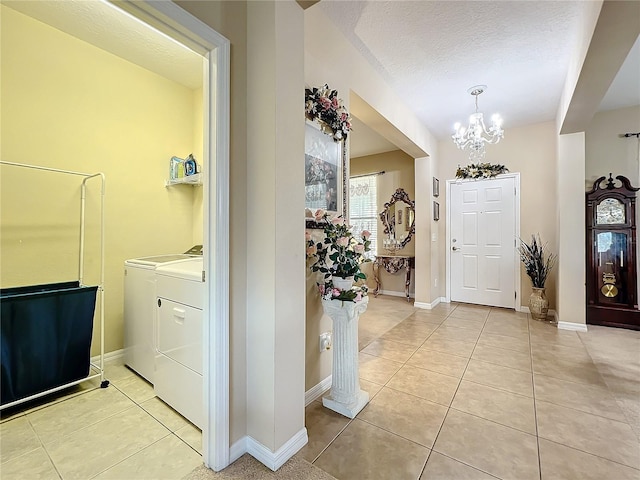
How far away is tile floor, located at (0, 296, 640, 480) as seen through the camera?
→ 1.42 metres

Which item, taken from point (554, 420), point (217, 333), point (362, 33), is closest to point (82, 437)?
point (217, 333)

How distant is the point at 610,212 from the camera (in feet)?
11.9

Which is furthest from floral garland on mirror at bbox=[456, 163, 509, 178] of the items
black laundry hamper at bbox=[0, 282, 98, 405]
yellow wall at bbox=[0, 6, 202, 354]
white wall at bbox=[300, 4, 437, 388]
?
black laundry hamper at bbox=[0, 282, 98, 405]

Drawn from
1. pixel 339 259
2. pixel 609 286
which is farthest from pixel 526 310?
pixel 339 259

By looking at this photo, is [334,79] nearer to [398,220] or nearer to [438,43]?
[438,43]

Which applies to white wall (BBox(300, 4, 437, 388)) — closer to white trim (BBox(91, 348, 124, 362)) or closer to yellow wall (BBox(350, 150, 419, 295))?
white trim (BBox(91, 348, 124, 362))

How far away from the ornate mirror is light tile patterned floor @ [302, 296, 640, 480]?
2372 mm

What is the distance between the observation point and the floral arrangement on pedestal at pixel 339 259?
6.07ft

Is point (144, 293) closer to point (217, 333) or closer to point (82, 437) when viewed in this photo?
point (82, 437)

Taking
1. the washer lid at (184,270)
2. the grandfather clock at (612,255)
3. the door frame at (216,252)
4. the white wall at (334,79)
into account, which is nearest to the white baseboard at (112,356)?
the washer lid at (184,270)

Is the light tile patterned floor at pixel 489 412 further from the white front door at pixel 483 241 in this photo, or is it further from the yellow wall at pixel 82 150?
the yellow wall at pixel 82 150

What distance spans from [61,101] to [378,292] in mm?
5133

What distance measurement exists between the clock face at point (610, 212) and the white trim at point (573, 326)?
1298 mm

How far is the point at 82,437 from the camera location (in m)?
1.64
